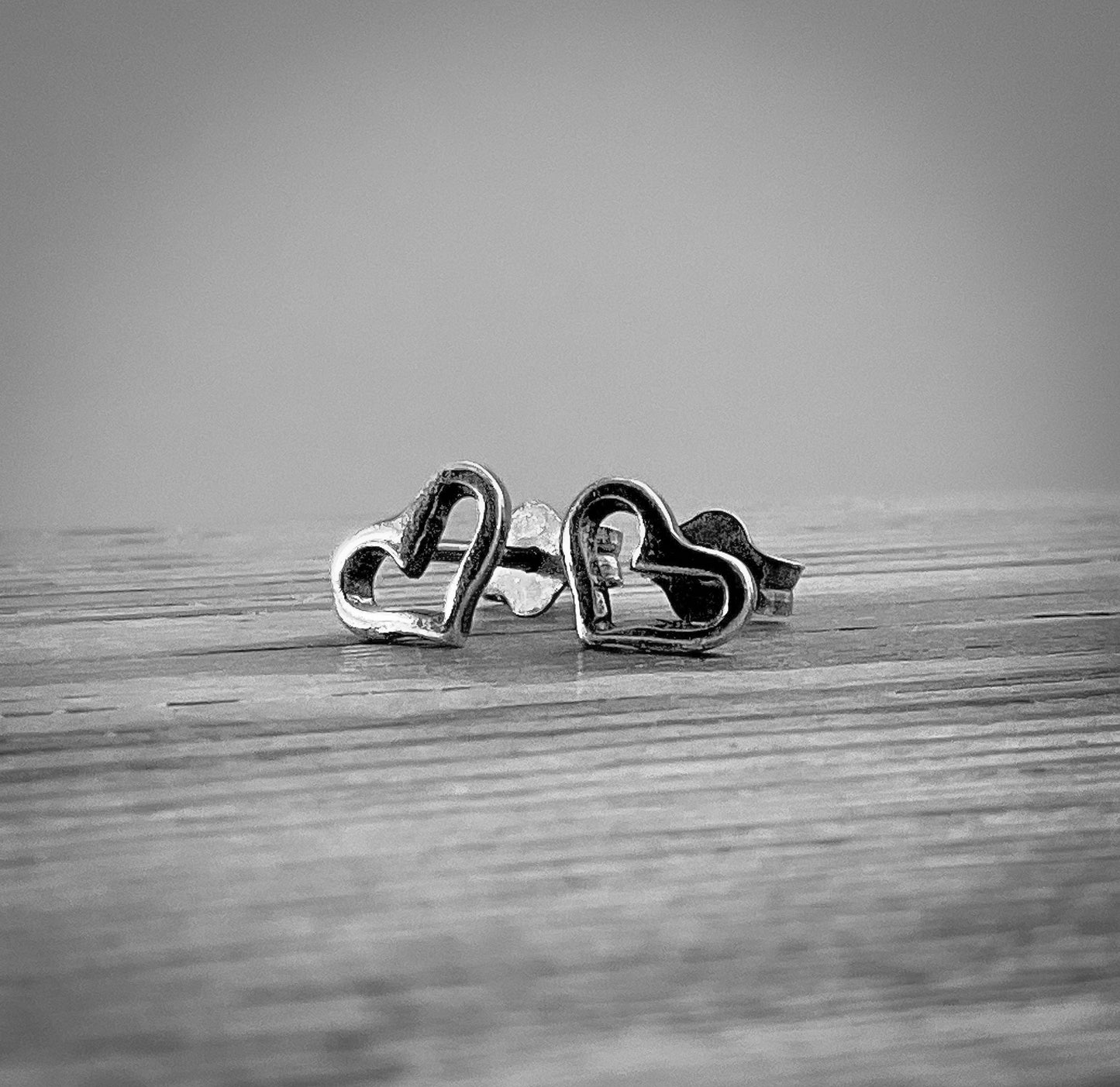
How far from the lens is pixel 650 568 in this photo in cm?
97

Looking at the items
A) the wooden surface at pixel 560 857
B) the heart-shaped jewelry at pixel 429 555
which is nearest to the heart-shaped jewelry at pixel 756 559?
the wooden surface at pixel 560 857

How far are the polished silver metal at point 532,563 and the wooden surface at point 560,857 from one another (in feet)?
0.13

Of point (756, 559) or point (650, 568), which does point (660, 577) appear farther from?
point (756, 559)

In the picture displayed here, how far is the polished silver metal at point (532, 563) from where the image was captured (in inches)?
42.4

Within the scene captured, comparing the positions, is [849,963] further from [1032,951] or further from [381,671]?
[381,671]

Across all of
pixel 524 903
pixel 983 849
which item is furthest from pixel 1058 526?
pixel 524 903

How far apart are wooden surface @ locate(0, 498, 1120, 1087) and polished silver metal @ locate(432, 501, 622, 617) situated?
0.04m

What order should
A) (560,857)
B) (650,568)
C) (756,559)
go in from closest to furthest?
(560,857) < (650,568) < (756,559)

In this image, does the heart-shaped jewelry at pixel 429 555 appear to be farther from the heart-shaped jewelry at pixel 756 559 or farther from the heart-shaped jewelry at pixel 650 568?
the heart-shaped jewelry at pixel 756 559

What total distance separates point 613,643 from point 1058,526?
2.77 ft

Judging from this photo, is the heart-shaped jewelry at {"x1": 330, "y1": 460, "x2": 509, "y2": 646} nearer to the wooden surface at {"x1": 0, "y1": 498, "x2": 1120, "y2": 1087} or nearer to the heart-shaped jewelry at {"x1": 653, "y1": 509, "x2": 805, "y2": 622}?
the wooden surface at {"x1": 0, "y1": 498, "x2": 1120, "y2": 1087}

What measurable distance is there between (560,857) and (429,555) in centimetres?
41

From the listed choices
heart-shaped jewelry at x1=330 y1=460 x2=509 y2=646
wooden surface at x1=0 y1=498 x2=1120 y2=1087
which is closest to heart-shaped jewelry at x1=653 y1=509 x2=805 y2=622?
wooden surface at x1=0 y1=498 x2=1120 y2=1087

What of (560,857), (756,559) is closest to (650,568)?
(756,559)
